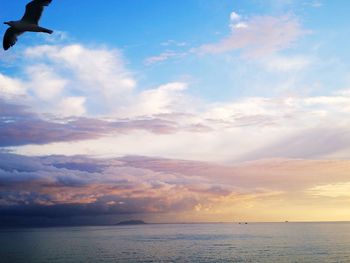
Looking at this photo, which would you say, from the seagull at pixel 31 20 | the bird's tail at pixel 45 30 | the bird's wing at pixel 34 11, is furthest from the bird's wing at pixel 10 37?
the bird's tail at pixel 45 30

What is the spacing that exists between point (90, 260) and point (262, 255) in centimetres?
4946

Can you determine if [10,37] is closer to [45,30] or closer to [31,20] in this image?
[31,20]

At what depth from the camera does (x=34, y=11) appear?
19.9 metres

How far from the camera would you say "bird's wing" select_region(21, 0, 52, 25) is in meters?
19.4

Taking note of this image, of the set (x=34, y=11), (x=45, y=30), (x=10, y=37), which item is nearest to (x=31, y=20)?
(x=34, y=11)

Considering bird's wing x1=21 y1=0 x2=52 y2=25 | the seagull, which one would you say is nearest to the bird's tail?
the seagull

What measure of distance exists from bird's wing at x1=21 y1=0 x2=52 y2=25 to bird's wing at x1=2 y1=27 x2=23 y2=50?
164 cm

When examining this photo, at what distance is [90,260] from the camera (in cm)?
10644

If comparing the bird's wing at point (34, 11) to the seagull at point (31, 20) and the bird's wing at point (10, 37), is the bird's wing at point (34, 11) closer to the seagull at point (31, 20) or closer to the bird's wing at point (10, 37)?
the seagull at point (31, 20)

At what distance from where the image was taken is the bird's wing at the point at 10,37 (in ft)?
70.1

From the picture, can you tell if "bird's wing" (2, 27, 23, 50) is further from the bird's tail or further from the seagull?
the bird's tail

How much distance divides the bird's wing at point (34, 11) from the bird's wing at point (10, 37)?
1636 mm

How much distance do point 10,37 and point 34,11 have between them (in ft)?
8.64

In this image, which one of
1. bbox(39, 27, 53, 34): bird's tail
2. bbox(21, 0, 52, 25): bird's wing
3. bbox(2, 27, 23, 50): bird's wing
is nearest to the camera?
bbox(39, 27, 53, 34): bird's tail
